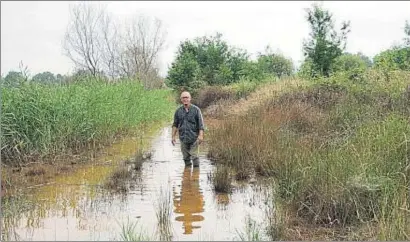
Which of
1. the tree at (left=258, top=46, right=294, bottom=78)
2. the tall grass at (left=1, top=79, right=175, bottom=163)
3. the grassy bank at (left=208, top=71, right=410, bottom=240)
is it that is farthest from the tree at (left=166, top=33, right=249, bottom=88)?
the grassy bank at (left=208, top=71, right=410, bottom=240)

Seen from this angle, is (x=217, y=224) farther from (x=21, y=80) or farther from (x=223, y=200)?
(x=21, y=80)

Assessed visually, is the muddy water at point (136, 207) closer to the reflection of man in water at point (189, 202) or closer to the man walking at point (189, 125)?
the reflection of man in water at point (189, 202)

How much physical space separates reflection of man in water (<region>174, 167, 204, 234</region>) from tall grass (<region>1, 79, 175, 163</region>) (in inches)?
124

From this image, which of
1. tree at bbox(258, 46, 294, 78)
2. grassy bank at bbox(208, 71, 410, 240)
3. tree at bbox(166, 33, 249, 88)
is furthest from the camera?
tree at bbox(258, 46, 294, 78)

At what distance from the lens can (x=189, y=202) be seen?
7.10m

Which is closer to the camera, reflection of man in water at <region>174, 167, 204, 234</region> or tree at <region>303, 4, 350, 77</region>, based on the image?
reflection of man in water at <region>174, 167, 204, 234</region>

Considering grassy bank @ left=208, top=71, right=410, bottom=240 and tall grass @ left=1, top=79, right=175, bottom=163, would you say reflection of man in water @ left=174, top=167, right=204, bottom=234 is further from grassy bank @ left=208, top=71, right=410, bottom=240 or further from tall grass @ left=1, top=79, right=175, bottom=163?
tall grass @ left=1, top=79, right=175, bottom=163

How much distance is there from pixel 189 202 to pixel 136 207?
2.66 ft

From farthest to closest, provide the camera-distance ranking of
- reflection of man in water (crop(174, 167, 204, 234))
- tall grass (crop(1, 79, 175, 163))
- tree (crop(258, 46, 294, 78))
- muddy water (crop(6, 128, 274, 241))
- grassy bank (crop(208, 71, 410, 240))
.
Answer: tree (crop(258, 46, 294, 78))
tall grass (crop(1, 79, 175, 163))
reflection of man in water (crop(174, 167, 204, 234))
muddy water (crop(6, 128, 274, 241))
grassy bank (crop(208, 71, 410, 240))

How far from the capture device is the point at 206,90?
30156mm

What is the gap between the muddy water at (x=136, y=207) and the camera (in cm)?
563

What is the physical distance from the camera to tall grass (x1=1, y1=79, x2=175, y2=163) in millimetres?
9859

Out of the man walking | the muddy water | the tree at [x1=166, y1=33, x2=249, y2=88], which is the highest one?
the tree at [x1=166, y1=33, x2=249, y2=88]

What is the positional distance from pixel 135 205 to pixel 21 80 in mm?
5045
